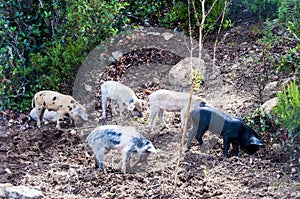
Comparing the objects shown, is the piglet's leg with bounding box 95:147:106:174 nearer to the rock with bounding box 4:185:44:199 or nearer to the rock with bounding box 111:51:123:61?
the rock with bounding box 4:185:44:199

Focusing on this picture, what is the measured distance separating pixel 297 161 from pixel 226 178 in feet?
2.67

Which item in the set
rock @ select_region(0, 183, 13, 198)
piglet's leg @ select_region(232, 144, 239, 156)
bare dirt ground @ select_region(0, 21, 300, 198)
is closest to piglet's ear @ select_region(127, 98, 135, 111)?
bare dirt ground @ select_region(0, 21, 300, 198)

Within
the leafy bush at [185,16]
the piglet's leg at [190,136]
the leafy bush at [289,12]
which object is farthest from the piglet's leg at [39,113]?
the leafy bush at [289,12]

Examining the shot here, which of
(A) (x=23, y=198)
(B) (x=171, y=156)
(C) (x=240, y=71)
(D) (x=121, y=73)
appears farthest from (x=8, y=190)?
(C) (x=240, y=71)

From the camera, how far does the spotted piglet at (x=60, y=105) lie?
26.6 ft

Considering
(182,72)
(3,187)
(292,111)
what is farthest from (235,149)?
(3,187)

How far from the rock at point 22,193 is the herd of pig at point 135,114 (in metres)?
0.88

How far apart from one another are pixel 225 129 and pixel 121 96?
178cm

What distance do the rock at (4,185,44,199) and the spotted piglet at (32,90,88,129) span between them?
1974mm

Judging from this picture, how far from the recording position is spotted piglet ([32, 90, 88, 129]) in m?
8.10

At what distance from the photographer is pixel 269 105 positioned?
744 cm

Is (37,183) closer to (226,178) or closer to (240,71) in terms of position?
(226,178)

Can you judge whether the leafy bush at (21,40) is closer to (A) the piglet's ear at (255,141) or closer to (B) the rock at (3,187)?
(B) the rock at (3,187)

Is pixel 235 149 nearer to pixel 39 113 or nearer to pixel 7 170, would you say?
pixel 7 170
